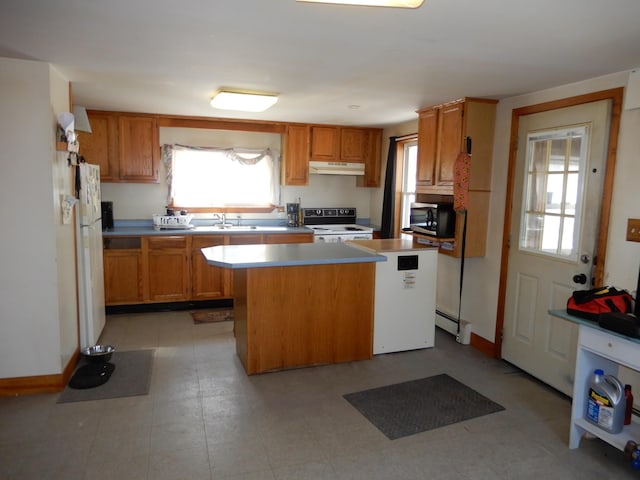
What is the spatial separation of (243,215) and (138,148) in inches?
58.1

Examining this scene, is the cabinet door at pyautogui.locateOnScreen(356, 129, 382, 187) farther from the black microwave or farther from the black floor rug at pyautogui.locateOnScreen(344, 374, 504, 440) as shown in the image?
the black floor rug at pyautogui.locateOnScreen(344, 374, 504, 440)

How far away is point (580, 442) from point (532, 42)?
7.41 feet

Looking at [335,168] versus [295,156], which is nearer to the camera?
[295,156]

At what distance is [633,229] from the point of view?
8.75ft

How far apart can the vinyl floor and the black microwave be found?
118 cm

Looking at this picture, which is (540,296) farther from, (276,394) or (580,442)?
(276,394)

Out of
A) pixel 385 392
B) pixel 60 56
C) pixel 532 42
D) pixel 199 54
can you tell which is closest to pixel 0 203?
pixel 60 56

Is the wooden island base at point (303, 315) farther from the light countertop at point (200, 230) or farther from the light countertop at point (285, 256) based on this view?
the light countertop at point (200, 230)

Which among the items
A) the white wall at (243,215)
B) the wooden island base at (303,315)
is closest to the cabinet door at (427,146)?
the wooden island base at (303,315)

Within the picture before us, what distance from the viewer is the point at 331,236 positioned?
548cm

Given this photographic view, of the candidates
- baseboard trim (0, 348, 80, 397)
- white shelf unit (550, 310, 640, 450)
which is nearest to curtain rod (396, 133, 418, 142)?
white shelf unit (550, 310, 640, 450)

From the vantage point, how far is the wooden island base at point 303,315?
10.9 feet

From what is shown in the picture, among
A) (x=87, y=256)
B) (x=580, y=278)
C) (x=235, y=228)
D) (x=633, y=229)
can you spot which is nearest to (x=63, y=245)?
(x=87, y=256)

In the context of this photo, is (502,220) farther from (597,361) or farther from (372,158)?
(372,158)
